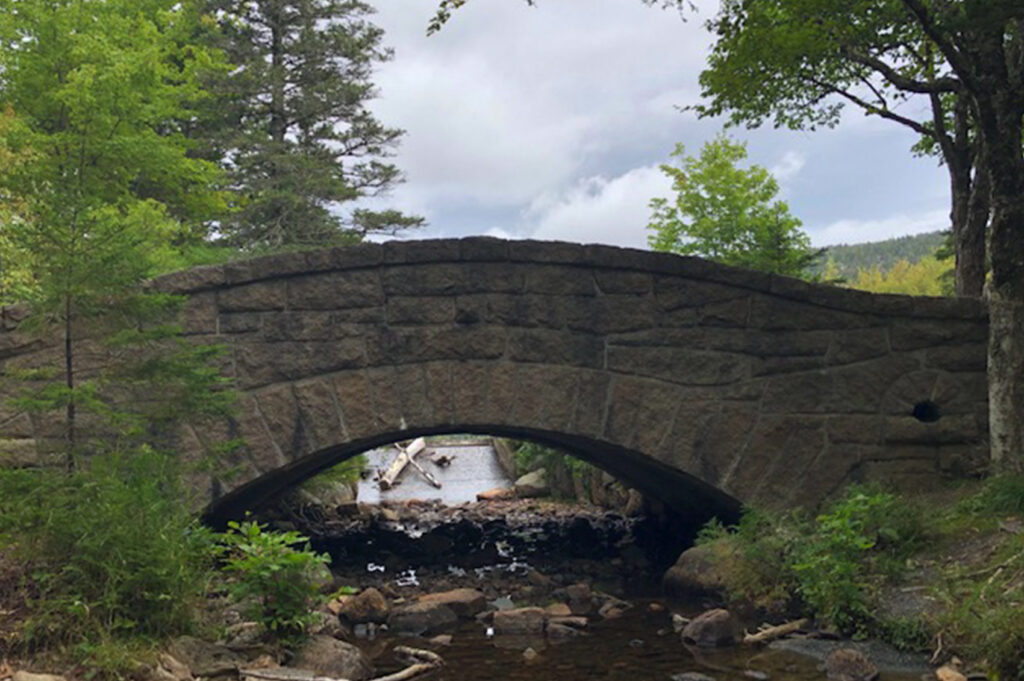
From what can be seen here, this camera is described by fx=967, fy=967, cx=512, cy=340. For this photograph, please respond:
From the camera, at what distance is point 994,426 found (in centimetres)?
725

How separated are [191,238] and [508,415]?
42.3 ft

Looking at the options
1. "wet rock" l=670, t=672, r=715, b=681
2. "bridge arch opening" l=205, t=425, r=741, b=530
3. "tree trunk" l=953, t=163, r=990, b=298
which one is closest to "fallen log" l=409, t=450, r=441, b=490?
"bridge arch opening" l=205, t=425, r=741, b=530

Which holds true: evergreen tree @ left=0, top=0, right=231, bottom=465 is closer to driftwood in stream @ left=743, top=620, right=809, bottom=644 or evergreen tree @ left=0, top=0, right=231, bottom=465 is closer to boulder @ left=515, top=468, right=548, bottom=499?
driftwood in stream @ left=743, top=620, right=809, bottom=644

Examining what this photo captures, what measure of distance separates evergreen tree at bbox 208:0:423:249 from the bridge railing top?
40.4ft

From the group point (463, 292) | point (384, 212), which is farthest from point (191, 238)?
point (463, 292)

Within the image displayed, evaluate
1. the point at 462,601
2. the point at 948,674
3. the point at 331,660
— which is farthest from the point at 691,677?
the point at 462,601

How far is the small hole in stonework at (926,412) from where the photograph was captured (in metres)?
7.82

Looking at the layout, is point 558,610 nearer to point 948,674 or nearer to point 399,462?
point 948,674

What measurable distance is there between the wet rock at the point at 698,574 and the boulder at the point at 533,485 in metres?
9.84

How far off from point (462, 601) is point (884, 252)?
103m

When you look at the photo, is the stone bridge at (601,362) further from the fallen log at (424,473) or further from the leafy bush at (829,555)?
the fallen log at (424,473)

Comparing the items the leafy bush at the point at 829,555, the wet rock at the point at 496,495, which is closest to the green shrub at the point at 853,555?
the leafy bush at the point at 829,555

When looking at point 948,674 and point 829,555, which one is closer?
point 948,674

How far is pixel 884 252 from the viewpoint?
10119 cm
